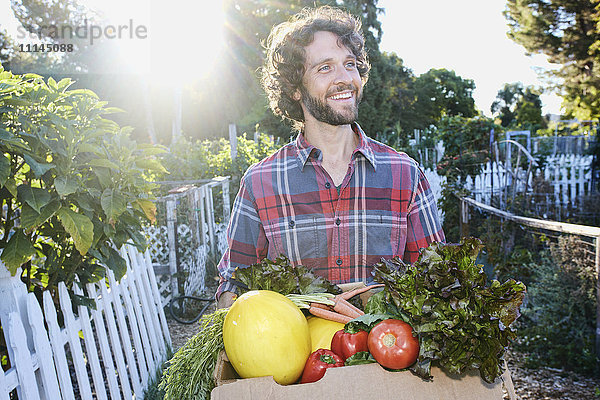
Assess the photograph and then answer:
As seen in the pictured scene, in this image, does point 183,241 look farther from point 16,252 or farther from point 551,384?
point 551,384

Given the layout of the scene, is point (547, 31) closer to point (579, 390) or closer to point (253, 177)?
point (579, 390)

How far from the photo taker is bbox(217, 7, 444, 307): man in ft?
6.51

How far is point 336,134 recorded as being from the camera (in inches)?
82.7

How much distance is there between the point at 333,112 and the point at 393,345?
117 cm

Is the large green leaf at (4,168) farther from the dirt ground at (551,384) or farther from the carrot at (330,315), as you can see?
the dirt ground at (551,384)

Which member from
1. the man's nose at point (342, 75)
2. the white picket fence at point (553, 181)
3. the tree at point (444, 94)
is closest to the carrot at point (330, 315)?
the man's nose at point (342, 75)

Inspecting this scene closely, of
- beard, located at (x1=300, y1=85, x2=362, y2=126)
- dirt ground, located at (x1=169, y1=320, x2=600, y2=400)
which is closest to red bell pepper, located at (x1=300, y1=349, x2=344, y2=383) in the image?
beard, located at (x1=300, y1=85, x2=362, y2=126)

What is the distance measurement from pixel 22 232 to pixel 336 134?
1.40 meters

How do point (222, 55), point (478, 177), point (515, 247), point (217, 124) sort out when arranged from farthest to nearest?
point (217, 124) < point (222, 55) < point (478, 177) < point (515, 247)

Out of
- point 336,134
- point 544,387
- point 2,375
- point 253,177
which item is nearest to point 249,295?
point 253,177

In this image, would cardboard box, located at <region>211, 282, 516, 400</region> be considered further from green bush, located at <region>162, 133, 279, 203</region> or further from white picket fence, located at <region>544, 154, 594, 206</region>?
white picket fence, located at <region>544, 154, 594, 206</region>

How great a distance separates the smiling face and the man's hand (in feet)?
2.77

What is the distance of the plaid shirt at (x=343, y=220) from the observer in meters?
1.98

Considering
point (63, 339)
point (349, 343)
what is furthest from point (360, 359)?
point (63, 339)
